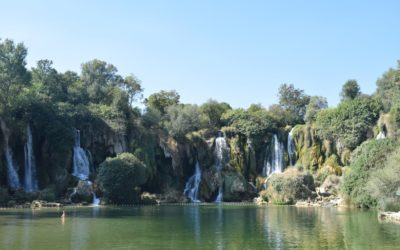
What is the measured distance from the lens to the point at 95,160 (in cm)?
9250

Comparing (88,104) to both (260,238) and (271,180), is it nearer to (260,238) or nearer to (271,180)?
(271,180)

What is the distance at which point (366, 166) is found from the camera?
68.9m

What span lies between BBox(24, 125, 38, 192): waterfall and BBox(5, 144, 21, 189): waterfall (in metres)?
1.68

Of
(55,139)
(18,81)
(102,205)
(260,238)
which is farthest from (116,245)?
(18,81)

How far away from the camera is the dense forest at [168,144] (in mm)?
78812

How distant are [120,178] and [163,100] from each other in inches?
1945

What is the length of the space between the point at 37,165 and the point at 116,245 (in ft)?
183

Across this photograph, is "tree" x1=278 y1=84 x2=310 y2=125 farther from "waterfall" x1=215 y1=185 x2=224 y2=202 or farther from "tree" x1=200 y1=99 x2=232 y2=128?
"waterfall" x1=215 y1=185 x2=224 y2=202

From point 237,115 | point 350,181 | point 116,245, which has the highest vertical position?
point 237,115

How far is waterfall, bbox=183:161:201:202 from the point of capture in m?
97.4

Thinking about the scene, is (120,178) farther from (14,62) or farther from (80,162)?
(14,62)

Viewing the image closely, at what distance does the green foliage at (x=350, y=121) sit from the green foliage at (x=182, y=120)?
24.4m

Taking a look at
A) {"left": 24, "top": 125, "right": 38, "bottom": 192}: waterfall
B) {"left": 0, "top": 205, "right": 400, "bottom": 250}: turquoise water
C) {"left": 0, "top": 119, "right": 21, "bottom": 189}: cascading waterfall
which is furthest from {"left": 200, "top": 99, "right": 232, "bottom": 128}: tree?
{"left": 0, "top": 205, "right": 400, "bottom": 250}: turquoise water

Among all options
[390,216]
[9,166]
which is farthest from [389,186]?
[9,166]
